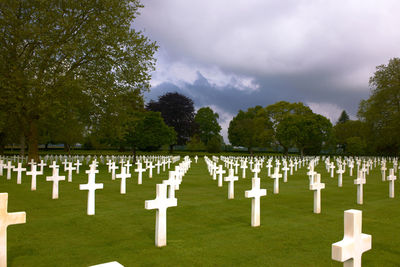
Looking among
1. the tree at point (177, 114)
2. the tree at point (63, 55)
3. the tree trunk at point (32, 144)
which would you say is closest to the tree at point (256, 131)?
the tree at point (177, 114)

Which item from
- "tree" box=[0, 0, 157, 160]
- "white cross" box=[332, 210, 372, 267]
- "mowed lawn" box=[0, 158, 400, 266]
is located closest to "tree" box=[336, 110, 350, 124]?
"tree" box=[0, 0, 157, 160]

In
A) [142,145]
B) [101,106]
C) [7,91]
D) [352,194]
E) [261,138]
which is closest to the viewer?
[352,194]

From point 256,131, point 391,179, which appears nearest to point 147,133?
point 391,179

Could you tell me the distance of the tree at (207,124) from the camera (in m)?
76.9

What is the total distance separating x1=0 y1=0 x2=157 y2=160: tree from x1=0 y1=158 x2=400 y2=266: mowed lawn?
36.4 feet

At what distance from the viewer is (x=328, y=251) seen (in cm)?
528

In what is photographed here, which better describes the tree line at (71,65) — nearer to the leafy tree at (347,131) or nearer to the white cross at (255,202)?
the white cross at (255,202)

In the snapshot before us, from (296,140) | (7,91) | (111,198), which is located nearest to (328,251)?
(111,198)

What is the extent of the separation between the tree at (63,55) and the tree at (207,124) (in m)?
53.0

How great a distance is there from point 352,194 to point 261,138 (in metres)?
45.6

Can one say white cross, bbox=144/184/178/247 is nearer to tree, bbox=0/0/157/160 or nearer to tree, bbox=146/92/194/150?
tree, bbox=0/0/157/160

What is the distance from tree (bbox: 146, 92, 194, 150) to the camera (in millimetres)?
68062

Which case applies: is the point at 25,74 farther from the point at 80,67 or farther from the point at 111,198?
the point at 111,198

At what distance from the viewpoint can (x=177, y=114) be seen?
225 feet
